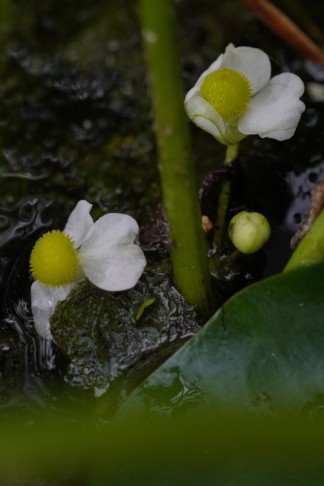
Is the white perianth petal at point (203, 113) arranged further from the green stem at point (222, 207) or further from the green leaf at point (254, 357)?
the green leaf at point (254, 357)

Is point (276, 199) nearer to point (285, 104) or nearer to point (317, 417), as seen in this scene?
point (285, 104)

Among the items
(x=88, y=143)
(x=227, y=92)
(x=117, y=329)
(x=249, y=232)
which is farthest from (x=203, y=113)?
(x=88, y=143)

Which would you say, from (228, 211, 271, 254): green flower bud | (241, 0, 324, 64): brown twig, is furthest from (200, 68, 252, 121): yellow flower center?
(241, 0, 324, 64): brown twig

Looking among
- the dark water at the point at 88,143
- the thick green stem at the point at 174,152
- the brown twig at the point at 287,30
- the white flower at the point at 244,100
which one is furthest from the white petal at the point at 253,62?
the brown twig at the point at 287,30

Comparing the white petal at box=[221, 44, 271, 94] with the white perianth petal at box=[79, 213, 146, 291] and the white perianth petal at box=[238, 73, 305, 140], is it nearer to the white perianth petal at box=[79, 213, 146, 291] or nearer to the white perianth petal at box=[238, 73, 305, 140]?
the white perianth petal at box=[238, 73, 305, 140]

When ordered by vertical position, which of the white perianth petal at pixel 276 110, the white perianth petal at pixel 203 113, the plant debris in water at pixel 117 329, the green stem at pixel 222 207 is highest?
the white perianth petal at pixel 276 110
